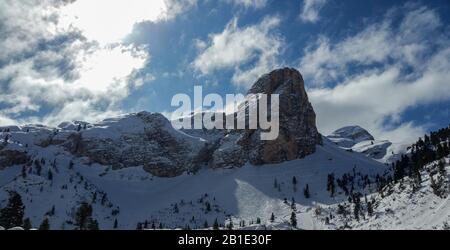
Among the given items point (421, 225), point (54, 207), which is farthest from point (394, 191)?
point (54, 207)

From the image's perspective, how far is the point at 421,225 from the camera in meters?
96.5

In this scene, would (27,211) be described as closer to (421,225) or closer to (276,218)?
(276,218)

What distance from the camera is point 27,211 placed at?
632 ft

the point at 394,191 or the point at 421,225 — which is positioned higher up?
the point at 394,191
